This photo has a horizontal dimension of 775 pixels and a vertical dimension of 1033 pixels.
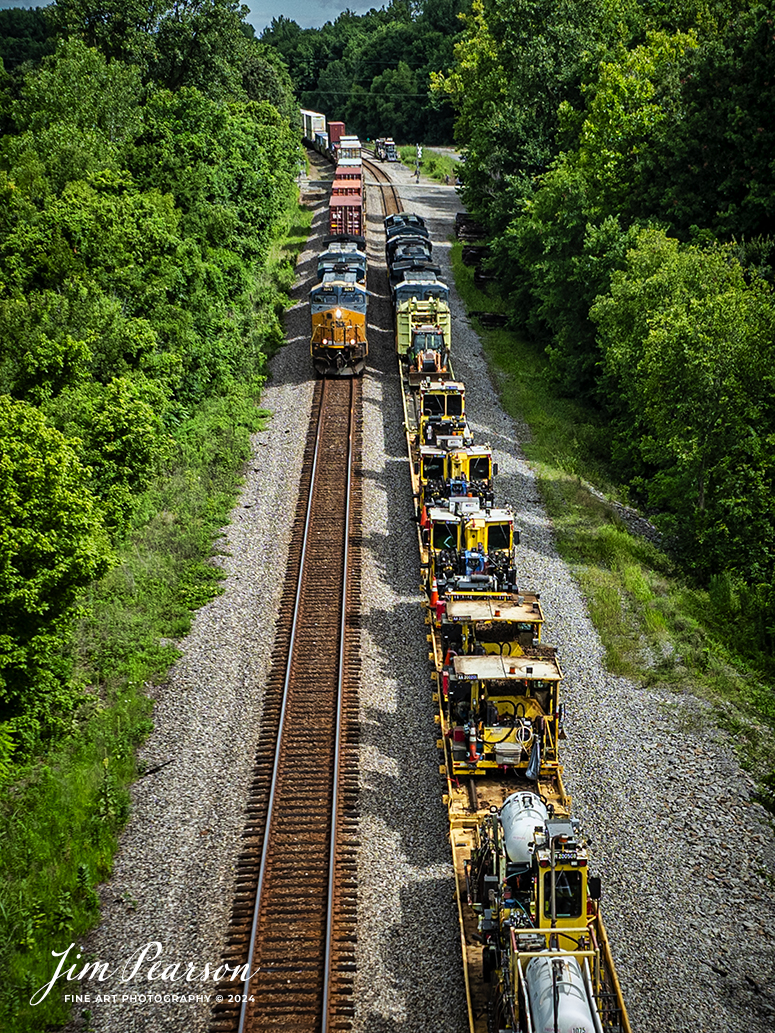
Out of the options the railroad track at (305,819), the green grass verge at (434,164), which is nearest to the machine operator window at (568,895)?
the railroad track at (305,819)

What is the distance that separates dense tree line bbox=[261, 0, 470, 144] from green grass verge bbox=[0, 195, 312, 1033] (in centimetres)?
8428

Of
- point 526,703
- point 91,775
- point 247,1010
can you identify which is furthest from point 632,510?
point 247,1010

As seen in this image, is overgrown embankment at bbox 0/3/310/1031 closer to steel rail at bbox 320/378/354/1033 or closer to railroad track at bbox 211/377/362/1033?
railroad track at bbox 211/377/362/1033

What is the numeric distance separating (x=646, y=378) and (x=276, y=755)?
17.3 meters

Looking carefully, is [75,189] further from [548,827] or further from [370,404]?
[548,827]

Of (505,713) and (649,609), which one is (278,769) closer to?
(505,713)

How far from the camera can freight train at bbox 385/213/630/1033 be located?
38.3 feet

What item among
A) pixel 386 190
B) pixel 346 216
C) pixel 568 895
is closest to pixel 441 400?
pixel 568 895

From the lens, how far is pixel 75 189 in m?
33.2

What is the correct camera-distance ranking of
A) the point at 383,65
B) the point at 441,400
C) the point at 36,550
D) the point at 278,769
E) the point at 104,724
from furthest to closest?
the point at 383,65 < the point at 441,400 < the point at 104,724 < the point at 278,769 < the point at 36,550

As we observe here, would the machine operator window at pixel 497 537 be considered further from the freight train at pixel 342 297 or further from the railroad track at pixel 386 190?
the railroad track at pixel 386 190

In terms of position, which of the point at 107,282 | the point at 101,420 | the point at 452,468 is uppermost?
the point at 107,282

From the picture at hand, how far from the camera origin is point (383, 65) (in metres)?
124

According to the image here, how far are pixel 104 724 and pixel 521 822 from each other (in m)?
8.82
